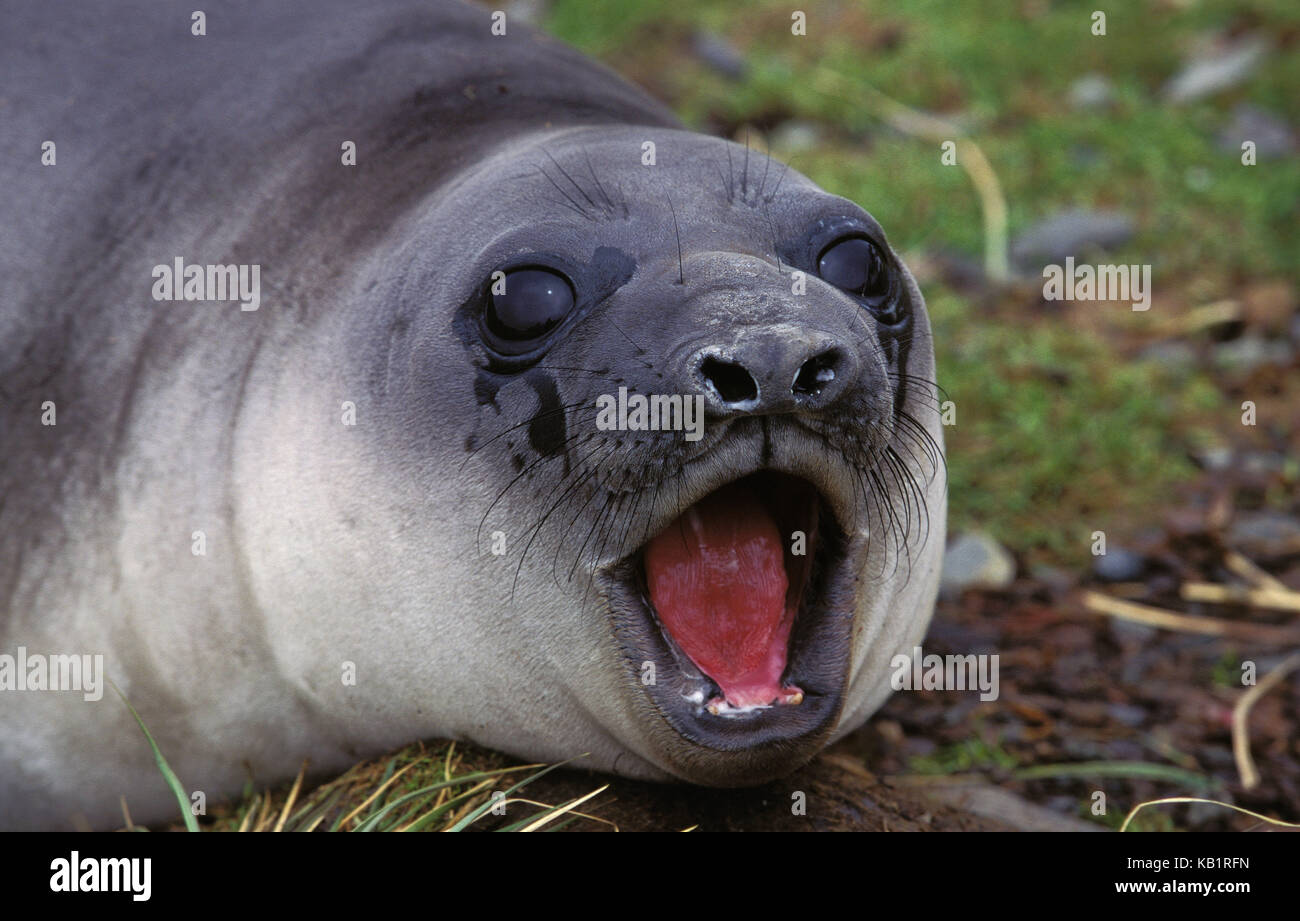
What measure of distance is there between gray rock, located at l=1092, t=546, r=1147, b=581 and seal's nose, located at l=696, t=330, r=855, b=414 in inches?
107

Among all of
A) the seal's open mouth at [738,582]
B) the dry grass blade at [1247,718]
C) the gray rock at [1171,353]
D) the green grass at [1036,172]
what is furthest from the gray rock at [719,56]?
the seal's open mouth at [738,582]

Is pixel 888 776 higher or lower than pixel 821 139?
lower

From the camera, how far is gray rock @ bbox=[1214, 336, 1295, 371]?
6.16 meters

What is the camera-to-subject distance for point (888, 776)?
12.8 feet

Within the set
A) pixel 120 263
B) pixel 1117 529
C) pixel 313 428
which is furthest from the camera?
pixel 1117 529

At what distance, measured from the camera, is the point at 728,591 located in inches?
110

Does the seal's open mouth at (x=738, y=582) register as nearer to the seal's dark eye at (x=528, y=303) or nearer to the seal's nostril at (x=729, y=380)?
the seal's nostril at (x=729, y=380)

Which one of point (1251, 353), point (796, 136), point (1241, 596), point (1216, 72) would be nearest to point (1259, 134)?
point (1216, 72)

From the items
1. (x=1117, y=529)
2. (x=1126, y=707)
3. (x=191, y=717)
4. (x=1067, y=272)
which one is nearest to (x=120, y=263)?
(x=191, y=717)

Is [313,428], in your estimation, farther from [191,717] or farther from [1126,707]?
[1126,707]

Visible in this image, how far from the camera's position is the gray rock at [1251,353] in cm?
616

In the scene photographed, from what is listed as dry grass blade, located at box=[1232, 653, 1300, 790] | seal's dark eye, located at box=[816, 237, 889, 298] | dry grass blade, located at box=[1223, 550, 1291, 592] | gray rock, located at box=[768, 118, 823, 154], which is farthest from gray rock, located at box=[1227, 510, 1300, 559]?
gray rock, located at box=[768, 118, 823, 154]

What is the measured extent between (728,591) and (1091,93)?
632cm
